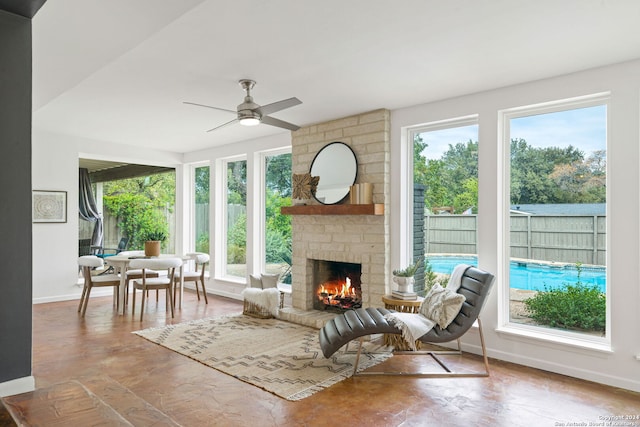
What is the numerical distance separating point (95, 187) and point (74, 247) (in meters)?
3.86

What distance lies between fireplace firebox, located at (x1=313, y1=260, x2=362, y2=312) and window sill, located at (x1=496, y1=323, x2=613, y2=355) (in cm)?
174

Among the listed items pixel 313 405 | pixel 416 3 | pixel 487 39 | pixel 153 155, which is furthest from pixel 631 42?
pixel 153 155

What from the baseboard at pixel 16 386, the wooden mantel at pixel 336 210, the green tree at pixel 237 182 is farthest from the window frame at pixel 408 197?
the baseboard at pixel 16 386

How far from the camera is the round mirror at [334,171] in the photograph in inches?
192

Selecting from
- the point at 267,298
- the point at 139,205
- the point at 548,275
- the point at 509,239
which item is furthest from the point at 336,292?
the point at 139,205

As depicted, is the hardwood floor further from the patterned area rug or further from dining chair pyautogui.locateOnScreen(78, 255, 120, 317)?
dining chair pyautogui.locateOnScreen(78, 255, 120, 317)

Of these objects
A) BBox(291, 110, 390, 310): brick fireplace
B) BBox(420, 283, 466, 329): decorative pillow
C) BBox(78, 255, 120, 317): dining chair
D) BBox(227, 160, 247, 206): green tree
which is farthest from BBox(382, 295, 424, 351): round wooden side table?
BBox(78, 255, 120, 317): dining chair

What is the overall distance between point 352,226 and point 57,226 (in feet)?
14.8

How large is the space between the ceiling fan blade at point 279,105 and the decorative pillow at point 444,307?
6.46 feet

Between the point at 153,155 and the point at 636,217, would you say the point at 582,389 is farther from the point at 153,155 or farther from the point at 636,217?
the point at 153,155

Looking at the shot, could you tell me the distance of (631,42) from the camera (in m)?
2.85

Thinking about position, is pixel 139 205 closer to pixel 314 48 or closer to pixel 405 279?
pixel 405 279

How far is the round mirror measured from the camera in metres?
4.88

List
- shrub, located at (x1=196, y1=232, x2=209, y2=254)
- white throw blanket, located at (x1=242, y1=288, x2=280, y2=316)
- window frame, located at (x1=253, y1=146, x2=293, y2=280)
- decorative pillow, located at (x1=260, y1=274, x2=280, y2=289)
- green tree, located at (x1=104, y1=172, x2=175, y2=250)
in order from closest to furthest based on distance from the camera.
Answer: white throw blanket, located at (x1=242, y1=288, x2=280, y2=316)
decorative pillow, located at (x1=260, y1=274, x2=280, y2=289)
window frame, located at (x1=253, y1=146, x2=293, y2=280)
shrub, located at (x1=196, y1=232, x2=209, y2=254)
green tree, located at (x1=104, y1=172, x2=175, y2=250)
